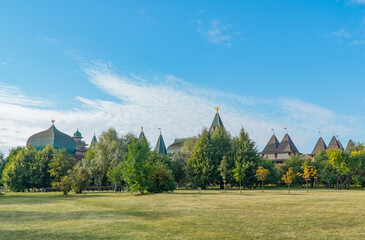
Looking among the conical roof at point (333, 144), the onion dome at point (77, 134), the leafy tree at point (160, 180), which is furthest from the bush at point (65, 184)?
the onion dome at point (77, 134)

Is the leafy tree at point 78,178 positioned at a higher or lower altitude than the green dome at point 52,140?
lower

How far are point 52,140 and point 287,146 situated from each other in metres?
69.9

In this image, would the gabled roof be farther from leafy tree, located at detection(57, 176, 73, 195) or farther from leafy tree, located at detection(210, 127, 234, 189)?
leafy tree, located at detection(57, 176, 73, 195)

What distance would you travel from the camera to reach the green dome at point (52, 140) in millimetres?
87375

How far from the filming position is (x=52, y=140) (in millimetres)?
87000

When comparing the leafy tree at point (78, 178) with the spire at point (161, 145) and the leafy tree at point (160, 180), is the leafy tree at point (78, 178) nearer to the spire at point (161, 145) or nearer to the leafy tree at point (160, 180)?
the leafy tree at point (160, 180)

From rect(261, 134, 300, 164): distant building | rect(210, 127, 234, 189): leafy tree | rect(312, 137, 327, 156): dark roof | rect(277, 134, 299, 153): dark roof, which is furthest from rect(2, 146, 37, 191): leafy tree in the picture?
rect(312, 137, 327, 156): dark roof

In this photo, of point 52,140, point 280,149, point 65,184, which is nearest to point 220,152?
point 65,184

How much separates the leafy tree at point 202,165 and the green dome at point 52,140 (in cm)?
4696

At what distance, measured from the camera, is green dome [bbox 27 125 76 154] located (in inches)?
3440

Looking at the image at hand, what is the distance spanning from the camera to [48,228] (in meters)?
13.8

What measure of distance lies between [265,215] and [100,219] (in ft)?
30.7

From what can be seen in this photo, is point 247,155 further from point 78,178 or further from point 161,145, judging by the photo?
point 161,145

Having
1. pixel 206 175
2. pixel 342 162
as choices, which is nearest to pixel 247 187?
pixel 206 175
